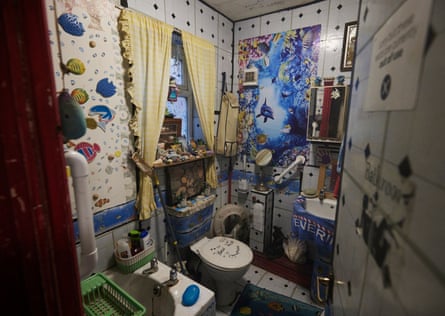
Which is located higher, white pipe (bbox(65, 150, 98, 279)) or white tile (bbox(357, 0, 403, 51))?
white tile (bbox(357, 0, 403, 51))

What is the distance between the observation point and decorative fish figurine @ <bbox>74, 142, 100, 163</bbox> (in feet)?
3.90

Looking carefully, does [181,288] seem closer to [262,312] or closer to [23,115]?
[262,312]

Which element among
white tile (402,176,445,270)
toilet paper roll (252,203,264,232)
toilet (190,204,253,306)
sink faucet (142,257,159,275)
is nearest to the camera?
white tile (402,176,445,270)

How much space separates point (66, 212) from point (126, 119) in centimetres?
114

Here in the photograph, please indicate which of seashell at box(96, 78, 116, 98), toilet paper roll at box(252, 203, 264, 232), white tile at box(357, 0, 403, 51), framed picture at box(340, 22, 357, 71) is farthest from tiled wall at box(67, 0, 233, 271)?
white tile at box(357, 0, 403, 51)

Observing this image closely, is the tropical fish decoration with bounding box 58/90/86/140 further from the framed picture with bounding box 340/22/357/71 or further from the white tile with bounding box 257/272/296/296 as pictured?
the white tile with bounding box 257/272/296/296

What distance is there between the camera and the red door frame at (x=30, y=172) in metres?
0.30

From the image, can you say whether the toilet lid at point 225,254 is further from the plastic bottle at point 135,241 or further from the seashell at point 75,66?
the seashell at point 75,66

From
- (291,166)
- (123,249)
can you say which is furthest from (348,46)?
(123,249)

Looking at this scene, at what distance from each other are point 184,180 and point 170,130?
469 mm

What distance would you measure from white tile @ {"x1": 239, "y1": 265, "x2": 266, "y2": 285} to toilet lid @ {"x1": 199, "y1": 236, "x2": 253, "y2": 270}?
48 cm

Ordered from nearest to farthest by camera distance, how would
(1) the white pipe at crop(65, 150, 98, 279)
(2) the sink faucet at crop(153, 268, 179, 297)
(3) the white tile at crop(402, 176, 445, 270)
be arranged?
(3) the white tile at crop(402, 176, 445, 270) < (1) the white pipe at crop(65, 150, 98, 279) < (2) the sink faucet at crop(153, 268, 179, 297)

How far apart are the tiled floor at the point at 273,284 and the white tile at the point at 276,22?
251cm

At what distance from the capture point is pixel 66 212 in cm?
39
